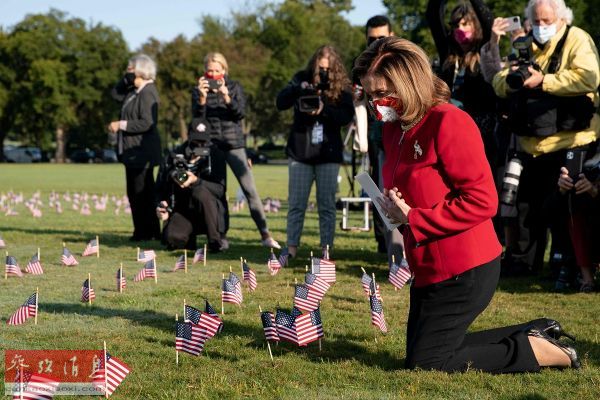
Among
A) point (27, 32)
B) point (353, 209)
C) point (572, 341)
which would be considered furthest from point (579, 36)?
point (27, 32)

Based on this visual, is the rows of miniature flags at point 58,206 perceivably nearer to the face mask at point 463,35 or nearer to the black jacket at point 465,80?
the black jacket at point 465,80

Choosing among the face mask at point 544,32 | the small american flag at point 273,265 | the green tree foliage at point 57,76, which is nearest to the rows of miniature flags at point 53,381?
the small american flag at point 273,265

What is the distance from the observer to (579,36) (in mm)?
8688

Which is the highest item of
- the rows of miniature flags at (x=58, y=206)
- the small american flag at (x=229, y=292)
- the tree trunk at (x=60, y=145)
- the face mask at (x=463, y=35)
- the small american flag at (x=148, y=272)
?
the face mask at (x=463, y=35)

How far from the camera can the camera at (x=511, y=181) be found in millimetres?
9039

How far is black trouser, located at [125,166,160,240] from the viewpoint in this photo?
Result: 13.3 meters

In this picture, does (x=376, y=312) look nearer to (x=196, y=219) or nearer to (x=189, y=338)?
(x=189, y=338)

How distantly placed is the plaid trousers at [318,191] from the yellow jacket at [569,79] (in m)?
2.43

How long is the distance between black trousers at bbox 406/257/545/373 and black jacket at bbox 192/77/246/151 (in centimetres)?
676

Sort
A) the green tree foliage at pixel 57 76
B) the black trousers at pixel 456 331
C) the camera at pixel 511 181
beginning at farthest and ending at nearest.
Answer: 1. the green tree foliage at pixel 57 76
2. the camera at pixel 511 181
3. the black trousers at pixel 456 331

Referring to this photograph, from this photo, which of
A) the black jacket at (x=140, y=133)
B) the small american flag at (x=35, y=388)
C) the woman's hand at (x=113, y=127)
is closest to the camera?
the small american flag at (x=35, y=388)

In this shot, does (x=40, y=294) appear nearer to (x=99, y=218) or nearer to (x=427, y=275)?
(x=427, y=275)

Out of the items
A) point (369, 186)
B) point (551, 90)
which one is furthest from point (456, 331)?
point (551, 90)

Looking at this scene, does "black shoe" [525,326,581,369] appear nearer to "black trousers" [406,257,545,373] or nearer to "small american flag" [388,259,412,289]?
Answer: "black trousers" [406,257,545,373]
